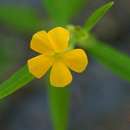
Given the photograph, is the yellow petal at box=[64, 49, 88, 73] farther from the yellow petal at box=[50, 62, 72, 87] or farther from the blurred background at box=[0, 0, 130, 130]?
the blurred background at box=[0, 0, 130, 130]

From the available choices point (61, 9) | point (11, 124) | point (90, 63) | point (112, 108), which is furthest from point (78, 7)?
point (11, 124)

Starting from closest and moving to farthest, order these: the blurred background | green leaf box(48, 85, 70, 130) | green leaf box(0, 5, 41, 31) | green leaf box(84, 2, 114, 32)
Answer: green leaf box(84, 2, 114, 32)
green leaf box(48, 85, 70, 130)
green leaf box(0, 5, 41, 31)
the blurred background

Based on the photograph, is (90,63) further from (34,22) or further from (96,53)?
(96,53)

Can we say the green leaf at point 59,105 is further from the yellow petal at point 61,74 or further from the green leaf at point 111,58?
the yellow petal at point 61,74

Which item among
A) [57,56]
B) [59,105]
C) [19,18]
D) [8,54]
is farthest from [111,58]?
[8,54]

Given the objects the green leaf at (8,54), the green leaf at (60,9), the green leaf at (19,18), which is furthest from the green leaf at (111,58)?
the green leaf at (8,54)

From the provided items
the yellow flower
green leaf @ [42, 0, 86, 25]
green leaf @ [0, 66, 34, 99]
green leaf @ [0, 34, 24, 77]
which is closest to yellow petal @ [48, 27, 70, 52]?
the yellow flower

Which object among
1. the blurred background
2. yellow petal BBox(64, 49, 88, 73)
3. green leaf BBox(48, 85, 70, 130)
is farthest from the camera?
the blurred background

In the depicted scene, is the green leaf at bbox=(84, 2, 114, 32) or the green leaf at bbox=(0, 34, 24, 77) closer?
the green leaf at bbox=(84, 2, 114, 32)
